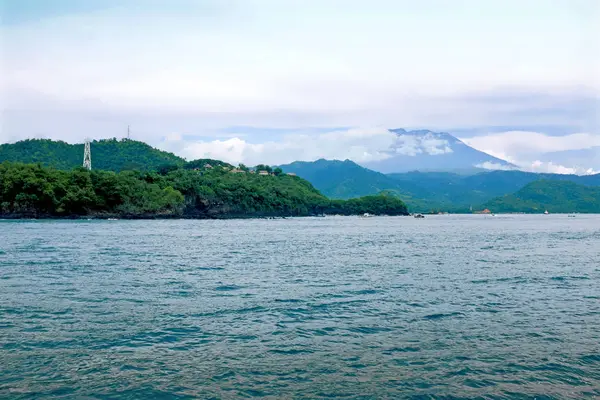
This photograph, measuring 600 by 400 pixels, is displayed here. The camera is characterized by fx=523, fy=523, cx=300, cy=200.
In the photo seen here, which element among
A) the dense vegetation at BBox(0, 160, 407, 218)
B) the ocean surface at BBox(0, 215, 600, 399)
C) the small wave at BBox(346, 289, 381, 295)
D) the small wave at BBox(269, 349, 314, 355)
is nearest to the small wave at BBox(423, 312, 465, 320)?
the ocean surface at BBox(0, 215, 600, 399)

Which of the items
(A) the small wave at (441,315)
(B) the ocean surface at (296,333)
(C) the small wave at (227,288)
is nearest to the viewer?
(B) the ocean surface at (296,333)

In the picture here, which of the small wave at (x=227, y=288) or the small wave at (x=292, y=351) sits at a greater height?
the small wave at (x=227, y=288)

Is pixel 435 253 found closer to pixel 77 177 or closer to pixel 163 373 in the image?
pixel 163 373

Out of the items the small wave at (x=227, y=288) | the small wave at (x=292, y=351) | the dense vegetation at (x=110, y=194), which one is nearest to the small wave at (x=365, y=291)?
the small wave at (x=227, y=288)

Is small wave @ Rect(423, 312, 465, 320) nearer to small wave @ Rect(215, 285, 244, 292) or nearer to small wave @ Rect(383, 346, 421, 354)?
small wave @ Rect(383, 346, 421, 354)

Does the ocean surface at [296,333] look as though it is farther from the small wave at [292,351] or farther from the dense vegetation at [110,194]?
the dense vegetation at [110,194]

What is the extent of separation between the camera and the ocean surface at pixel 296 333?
1144 cm

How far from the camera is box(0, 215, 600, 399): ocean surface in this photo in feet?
37.5

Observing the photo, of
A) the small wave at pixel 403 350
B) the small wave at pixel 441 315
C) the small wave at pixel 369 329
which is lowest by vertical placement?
the small wave at pixel 403 350

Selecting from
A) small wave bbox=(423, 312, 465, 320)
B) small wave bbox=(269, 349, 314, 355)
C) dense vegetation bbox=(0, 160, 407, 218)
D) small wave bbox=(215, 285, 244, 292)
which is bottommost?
small wave bbox=(269, 349, 314, 355)

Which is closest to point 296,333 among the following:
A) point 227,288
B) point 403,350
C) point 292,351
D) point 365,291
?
point 292,351

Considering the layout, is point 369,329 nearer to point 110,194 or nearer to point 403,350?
point 403,350

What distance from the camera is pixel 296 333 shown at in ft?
52.1

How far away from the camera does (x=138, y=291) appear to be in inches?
917
